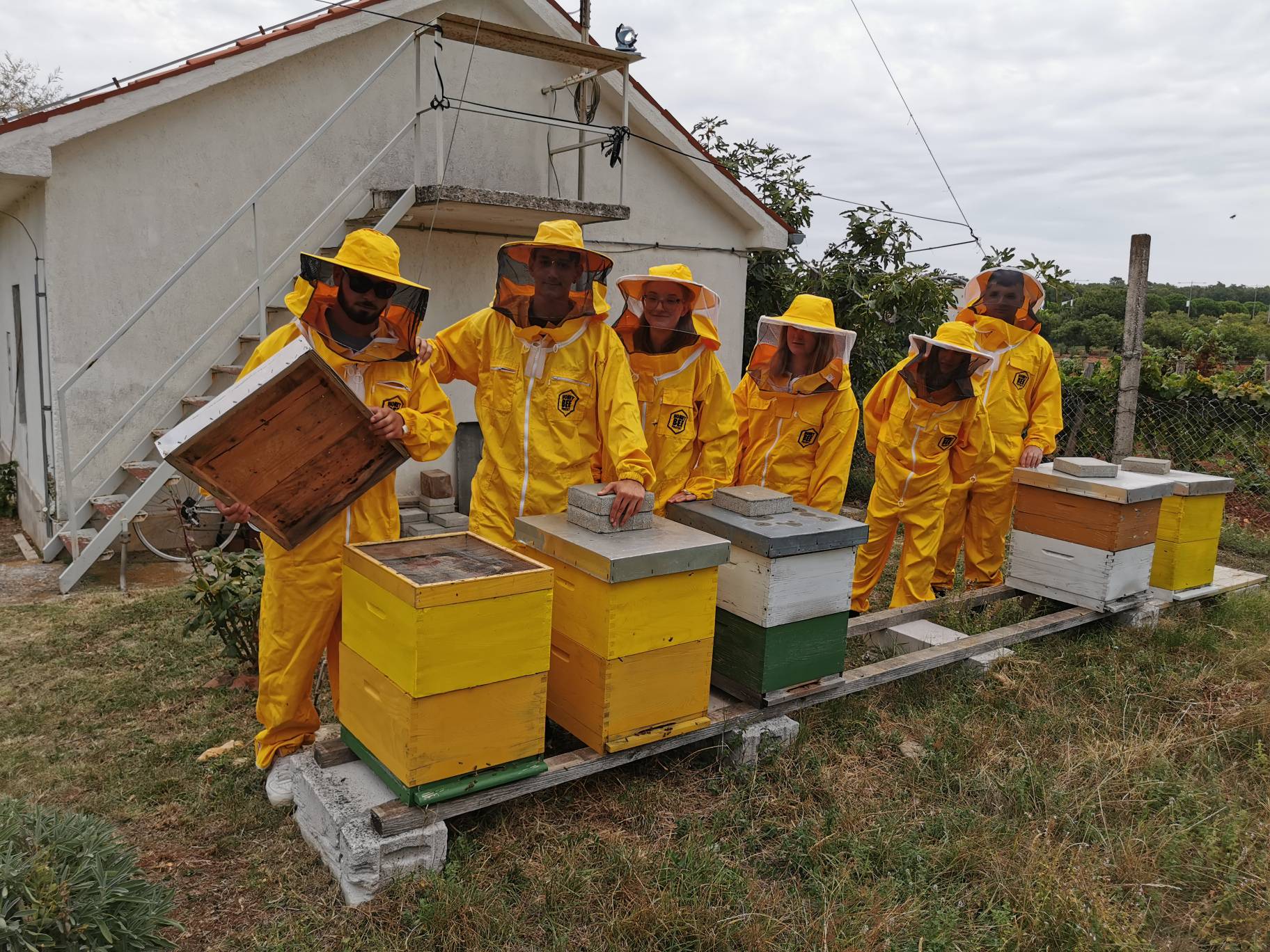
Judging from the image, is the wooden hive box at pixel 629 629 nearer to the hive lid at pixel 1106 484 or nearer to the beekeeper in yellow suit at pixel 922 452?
the beekeeper in yellow suit at pixel 922 452

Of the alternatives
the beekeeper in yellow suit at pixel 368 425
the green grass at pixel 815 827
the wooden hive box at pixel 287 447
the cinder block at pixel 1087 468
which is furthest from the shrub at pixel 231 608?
the cinder block at pixel 1087 468

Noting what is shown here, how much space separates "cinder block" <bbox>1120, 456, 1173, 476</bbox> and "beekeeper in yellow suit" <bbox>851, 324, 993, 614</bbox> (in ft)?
2.46

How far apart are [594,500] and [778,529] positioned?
2.30 ft

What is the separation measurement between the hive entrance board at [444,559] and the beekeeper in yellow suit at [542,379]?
57cm

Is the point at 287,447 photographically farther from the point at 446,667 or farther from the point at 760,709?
the point at 760,709

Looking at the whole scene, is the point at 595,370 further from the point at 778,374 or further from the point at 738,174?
the point at 738,174

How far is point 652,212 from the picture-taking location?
853cm

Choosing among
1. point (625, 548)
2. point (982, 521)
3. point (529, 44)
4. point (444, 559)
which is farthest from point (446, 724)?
point (529, 44)

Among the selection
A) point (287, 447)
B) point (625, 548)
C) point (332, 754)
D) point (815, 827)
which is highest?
point (287, 447)

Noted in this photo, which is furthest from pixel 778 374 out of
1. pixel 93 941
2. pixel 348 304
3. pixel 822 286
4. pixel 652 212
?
pixel 822 286

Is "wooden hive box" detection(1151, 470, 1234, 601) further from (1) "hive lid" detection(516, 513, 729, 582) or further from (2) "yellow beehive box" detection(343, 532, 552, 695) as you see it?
(2) "yellow beehive box" detection(343, 532, 552, 695)

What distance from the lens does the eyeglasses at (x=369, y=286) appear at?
3.07 metres

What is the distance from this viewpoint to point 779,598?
3.25 m

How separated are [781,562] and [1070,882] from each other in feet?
4.22
